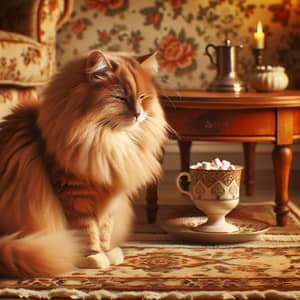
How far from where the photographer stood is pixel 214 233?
1729 mm

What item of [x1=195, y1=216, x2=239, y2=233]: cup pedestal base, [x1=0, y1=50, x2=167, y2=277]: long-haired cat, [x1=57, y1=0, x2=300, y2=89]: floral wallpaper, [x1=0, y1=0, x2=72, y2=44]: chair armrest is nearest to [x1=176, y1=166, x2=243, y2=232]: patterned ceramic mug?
[x1=195, y1=216, x2=239, y2=233]: cup pedestal base

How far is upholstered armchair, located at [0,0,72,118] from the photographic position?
212 centimetres

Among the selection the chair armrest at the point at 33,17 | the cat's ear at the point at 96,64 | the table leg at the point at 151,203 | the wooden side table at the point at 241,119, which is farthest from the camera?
the chair armrest at the point at 33,17

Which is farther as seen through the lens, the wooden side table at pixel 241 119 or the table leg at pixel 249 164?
the table leg at pixel 249 164

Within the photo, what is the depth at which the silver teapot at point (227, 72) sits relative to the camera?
2142 mm

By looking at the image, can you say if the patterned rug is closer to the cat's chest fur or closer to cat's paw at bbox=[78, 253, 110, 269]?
cat's paw at bbox=[78, 253, 110, 269]

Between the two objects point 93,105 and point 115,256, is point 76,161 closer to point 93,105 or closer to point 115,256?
point 93,105

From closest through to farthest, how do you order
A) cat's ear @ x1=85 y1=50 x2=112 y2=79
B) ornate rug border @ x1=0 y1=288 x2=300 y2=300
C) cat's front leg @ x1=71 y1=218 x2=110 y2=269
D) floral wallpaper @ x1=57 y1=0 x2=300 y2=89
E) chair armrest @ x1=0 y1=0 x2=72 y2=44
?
ornate rug border @ x1=0 y1=288 x2=300 y2=300 → cat's ear @ x1=85 y1=50 x2=112 y2=79 → cat's front leg @ x1=71 y1=218 x2=110 y2=269 → chair armrest @ x1=0 y1=0 x2=72 y2=44 → floral wallpaper @ x1=57 y1=0 x2=300 y2=89

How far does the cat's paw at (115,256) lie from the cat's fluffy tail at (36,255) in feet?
0.50

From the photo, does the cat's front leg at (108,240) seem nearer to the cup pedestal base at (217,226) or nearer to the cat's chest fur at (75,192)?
the cat's chest fur at (75,192)

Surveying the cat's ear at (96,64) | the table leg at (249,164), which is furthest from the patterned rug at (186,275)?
the table leg at (249,164)

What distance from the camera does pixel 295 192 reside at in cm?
268

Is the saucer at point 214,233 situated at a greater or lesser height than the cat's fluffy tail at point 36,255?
lesser

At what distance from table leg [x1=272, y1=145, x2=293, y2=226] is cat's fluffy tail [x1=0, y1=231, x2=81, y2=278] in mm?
777
